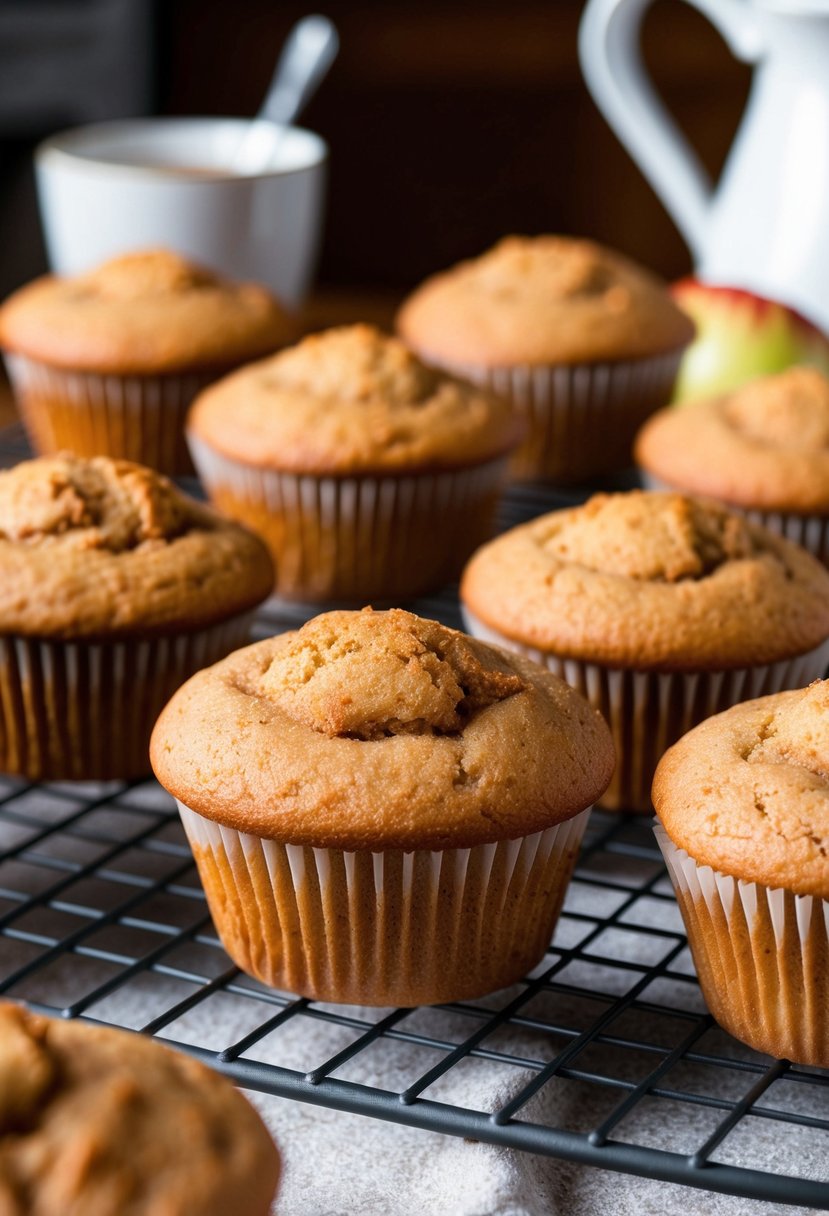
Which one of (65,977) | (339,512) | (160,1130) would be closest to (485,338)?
(339,512)

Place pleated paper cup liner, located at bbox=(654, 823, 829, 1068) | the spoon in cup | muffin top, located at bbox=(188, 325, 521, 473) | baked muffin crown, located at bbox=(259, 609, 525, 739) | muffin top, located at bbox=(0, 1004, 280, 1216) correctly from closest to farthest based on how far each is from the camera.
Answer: muffin top, located at bbox=(0, 1004, 280, 1216), pleated paper cup liner, located at bbox=(654, 823, 829, 1068), baked muffin crown, located at bbox=(259, 609, 525, 739), muffin top, located at bbox=(188, 325, 521, 473), the spoon in cup

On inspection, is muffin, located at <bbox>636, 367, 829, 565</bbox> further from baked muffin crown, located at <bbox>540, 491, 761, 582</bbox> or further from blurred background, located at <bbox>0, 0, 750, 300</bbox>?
blurred background, located at <bbox>0, 0, 750, 300</bbox>

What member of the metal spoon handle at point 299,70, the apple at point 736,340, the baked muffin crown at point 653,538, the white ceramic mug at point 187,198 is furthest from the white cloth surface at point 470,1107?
the metal spoon handle at point 299,70

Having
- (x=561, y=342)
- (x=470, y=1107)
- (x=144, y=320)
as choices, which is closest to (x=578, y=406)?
(x=561, y=342)

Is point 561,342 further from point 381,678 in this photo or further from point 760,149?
point 381,678

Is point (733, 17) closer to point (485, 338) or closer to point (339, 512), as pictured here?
point (485, 338)

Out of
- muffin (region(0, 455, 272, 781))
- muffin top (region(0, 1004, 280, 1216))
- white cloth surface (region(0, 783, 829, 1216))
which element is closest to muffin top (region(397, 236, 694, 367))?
muffin (region(0, 455, 272, 781))
